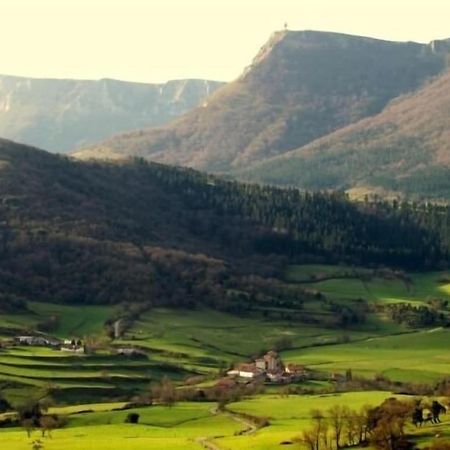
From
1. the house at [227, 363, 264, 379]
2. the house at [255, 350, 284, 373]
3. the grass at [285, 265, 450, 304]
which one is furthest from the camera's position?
the grass at [285, 265, 450, 304]

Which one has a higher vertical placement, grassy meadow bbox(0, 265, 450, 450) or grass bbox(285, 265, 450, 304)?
grass bbox(285, 265, 450, 304)

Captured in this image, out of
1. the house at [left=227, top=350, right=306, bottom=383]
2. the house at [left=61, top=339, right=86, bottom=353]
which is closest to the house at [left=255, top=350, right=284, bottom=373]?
the house at [left=227, top=350, right=306, bottom=383]

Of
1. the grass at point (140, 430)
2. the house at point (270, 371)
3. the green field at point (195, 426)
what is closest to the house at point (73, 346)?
the house at point (270, 371)

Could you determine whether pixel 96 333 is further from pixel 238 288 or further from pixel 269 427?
pixel 269 427

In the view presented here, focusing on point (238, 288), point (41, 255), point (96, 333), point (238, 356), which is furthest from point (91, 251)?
point (238, 356)

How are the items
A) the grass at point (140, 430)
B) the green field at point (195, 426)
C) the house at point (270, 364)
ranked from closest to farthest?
the green field at point (195, 426) < the grass at point (140, 430) < the house at point (270, 364)

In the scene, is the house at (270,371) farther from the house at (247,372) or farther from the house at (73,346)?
the house at (73,346)

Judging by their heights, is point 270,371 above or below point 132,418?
below

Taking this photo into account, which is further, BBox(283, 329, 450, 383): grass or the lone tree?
BBox(283, 329, 450, 383): grass

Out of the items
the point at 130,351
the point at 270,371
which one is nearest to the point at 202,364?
the point at 130,351

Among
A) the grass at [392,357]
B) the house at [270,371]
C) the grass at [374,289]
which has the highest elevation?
the grass at [374,289]

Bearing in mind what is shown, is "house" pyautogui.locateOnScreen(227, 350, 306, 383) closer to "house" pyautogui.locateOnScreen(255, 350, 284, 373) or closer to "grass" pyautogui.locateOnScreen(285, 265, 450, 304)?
"house" pyautogui.locateOnScreen(255, 350, 284, 373)

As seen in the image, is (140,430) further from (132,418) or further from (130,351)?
(130,351)
